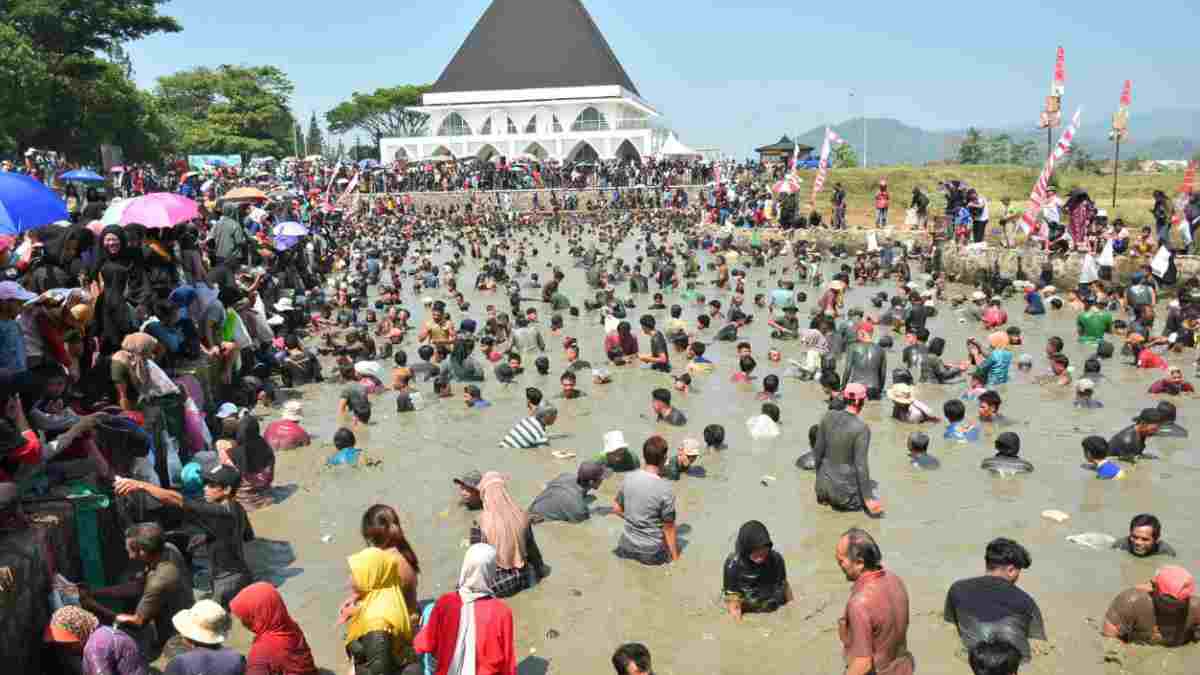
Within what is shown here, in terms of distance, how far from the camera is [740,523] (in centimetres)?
835

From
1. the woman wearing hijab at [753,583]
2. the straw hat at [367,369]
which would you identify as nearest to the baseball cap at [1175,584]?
the woman wearing hijab at [753,583]

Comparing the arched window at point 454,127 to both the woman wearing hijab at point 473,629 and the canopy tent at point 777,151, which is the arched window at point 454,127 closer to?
the canopy tent at point 777,151

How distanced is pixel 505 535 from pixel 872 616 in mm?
2854

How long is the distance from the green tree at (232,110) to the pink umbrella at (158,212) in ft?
166

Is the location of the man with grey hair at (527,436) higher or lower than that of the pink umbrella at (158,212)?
lower

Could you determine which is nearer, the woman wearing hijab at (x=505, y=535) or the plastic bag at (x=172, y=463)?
the woman wearing hijab at (x=505, y=535)

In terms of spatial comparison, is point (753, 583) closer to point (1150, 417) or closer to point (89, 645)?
point (89, 645)

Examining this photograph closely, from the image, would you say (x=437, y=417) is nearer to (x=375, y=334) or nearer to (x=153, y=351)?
(x=153, y=351)

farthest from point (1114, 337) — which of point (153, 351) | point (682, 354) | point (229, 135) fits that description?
point (229, 135)

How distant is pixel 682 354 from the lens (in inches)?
614

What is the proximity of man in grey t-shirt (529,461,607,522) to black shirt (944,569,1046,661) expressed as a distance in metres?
3.37

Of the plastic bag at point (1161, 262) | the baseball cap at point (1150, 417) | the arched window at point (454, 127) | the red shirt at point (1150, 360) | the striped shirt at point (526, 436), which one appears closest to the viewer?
the baseball cap at point (1150, 417)

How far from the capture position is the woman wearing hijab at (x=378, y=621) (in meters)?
5.29

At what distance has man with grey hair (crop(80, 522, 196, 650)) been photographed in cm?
552
